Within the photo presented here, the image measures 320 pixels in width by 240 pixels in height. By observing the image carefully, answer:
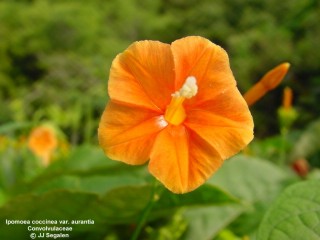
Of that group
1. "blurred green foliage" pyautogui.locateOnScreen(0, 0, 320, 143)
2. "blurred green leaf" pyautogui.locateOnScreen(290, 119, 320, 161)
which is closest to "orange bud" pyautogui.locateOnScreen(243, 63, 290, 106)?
"blurred green leaf" pyautogui.locateOnScreen(290, 119, 320, 161)

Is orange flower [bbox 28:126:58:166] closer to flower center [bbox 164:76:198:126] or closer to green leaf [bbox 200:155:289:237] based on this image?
green leaf [bbox 200:155:289:237]

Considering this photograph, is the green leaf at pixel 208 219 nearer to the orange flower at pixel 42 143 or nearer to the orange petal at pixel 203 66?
the orange petal at pixel 203 66

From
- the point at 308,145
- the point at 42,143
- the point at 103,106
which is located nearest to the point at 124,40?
the point at 103,106

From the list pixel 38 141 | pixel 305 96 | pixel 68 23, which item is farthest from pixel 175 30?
pixel 38 141

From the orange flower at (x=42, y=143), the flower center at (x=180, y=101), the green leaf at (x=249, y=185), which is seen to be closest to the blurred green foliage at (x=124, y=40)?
the orange flower at (x=42, y=143)

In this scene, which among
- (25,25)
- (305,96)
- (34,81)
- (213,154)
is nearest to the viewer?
(213,154)

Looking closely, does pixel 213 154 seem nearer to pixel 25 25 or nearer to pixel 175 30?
pixel 25 25

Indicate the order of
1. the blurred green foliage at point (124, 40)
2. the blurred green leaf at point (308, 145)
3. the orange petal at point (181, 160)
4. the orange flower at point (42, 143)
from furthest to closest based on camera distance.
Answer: the blurred green foliage at point (124, 40) → the blurred green leaf at point (308, 145) → the orange flower at point (42, 143) → the orange petal at point (181, 160)

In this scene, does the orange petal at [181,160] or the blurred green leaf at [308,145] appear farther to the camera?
the blurred green leaf at [308,145]
